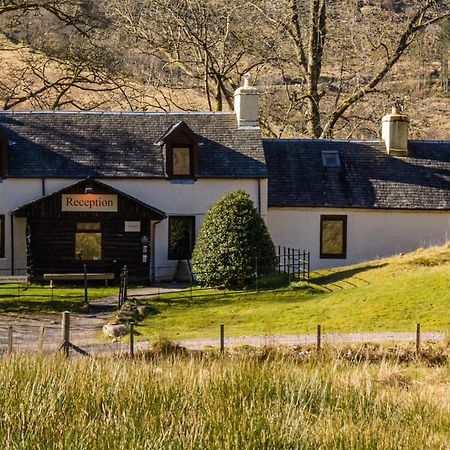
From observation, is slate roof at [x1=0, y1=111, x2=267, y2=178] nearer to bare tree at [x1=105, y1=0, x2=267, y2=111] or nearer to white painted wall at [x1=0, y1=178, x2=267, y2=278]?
white painted wall at [x1=0, y1=178, x2=267, y2=278]

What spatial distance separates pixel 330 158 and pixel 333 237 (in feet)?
10.7

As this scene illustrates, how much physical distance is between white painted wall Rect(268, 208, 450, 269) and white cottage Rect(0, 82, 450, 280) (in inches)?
Answer: 1.4

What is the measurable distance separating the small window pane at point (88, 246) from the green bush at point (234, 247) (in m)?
4.01

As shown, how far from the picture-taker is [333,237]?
33656mm

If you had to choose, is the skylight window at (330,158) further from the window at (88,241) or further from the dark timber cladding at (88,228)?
the window at (88,241)

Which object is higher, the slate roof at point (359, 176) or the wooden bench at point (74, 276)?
the slate roof at point (359, 176)

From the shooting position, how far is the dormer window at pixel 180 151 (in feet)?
107

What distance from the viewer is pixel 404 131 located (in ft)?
116

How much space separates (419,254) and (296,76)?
2277 cm

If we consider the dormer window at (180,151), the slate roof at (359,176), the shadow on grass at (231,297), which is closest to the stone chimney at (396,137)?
the slate roof at (359,176)

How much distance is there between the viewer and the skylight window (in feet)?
114

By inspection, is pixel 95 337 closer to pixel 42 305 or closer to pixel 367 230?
pixel 42 305

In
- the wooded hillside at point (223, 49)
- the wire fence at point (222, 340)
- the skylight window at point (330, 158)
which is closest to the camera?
the wire fence at point (222, 340)

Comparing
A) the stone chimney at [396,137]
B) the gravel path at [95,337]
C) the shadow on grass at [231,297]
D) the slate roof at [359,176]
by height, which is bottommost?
the gravel path at [95,337]
